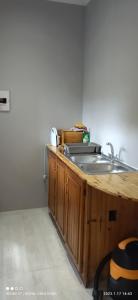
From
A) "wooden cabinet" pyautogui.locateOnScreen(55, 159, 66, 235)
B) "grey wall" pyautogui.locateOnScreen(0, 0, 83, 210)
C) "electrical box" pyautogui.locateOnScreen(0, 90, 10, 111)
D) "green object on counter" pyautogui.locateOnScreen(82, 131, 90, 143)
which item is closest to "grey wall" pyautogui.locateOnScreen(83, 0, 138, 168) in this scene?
"green object on counter" pyautogui.locateOnScreen(82, 131, 90, 143)

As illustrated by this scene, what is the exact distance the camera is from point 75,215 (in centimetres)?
219

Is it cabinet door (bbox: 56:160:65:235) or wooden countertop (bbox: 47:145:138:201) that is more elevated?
wooden countertop (bbox: 47:145:138:201)

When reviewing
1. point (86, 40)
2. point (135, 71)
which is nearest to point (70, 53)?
point (86, 40)

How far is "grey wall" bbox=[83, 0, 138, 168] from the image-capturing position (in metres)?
Result: 2.24

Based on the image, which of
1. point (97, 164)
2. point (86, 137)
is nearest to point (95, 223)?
point (97, 164)

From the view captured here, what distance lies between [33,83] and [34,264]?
209 centimetres

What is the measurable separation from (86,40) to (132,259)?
8.59ft

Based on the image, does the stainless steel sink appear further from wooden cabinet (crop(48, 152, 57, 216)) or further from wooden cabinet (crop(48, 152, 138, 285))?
wooden cabinet (crop(48, 152, 138, 285))

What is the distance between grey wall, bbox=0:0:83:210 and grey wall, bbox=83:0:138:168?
0.22 meters

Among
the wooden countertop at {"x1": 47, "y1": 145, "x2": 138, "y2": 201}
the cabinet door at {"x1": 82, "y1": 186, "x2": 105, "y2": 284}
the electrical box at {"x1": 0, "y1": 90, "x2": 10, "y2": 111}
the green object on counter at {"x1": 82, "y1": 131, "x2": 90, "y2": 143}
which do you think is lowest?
the cabinet door at {"x1": 82, "y1": 186, "x2": 105, "y2": 284}

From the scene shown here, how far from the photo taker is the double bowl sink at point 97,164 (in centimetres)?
231

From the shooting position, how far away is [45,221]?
3.20 metres

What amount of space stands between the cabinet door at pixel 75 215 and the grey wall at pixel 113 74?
1.81 feet

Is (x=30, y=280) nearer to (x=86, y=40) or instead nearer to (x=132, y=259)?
(x=132, y=259)
